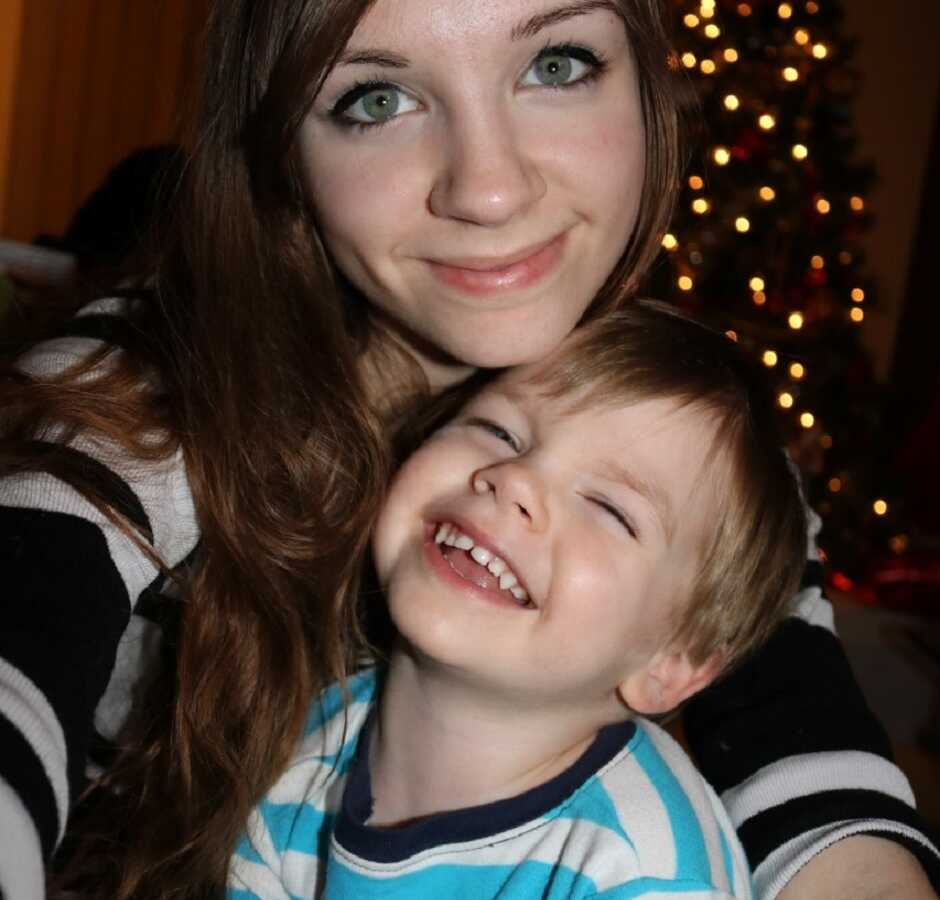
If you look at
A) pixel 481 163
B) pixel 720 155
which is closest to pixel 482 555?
pixel 481 163

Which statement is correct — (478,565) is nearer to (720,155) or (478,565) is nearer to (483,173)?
(483,173)

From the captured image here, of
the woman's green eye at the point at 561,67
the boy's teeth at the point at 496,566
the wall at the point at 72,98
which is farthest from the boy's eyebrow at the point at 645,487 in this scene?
the wall at the point at 72,98

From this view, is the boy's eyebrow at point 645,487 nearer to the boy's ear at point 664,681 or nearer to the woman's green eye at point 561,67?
the boy's ear at point 664,681

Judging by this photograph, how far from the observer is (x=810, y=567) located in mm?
1506

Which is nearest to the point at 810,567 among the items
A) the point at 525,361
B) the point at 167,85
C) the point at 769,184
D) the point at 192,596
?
the point at 525,361

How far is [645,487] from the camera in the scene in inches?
47.3

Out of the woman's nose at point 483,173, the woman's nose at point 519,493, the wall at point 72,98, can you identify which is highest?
the woman's nose at point 483,173

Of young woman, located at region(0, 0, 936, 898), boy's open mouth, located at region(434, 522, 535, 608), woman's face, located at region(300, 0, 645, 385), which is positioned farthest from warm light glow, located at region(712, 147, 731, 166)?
boy's open mouth, located at region(434, 522, 535, 608)

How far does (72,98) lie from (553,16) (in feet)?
12.7

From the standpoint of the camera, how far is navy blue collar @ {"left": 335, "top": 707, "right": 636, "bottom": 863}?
1180 mm

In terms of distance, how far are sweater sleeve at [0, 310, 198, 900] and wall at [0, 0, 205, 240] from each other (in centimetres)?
366

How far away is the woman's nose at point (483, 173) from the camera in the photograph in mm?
1184

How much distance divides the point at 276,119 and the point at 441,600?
0.51 meters

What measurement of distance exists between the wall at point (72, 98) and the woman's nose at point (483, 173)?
11.8 ft
